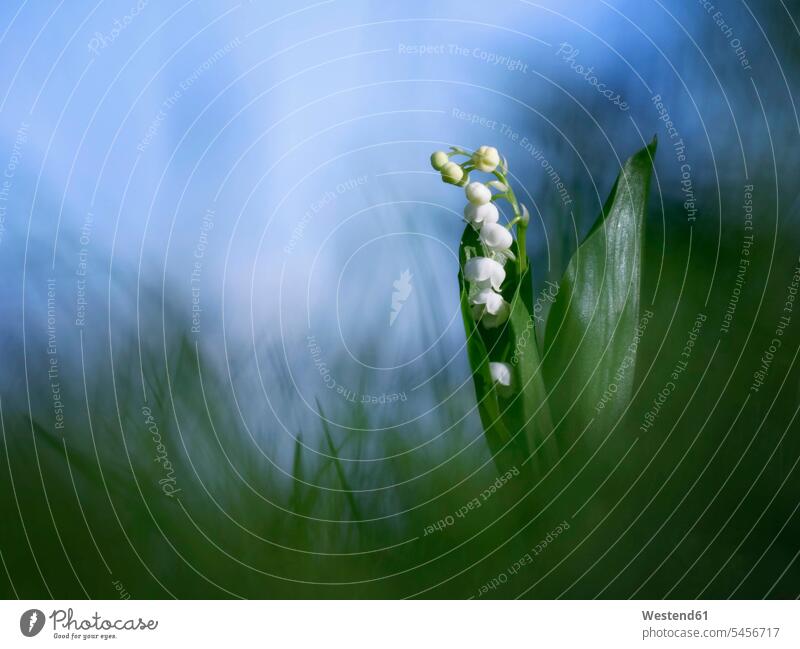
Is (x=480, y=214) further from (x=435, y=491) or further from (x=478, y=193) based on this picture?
(x=435, y=491)

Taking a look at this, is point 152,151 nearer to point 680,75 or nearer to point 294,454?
point 294,454

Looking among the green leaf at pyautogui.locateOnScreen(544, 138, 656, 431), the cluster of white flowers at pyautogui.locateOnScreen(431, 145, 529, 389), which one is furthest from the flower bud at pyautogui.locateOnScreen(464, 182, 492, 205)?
the green leaf at pyautogui.locateOnScreen(544, 138, 656, 431)

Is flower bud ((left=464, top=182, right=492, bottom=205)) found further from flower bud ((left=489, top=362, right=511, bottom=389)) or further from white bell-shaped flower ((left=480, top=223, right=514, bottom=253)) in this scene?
flower bud ((left=489, top=362, right=511, bottom=389))

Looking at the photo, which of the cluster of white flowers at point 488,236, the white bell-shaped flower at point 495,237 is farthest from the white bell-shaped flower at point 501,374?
the white bell-shaped flower at point 495,237

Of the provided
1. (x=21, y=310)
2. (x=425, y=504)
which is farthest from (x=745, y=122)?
(x=21, y=310)

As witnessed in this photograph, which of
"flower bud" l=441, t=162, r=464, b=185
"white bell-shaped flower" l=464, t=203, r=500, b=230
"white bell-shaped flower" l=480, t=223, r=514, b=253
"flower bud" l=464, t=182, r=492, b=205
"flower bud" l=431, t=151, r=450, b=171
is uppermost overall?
"flower bud" l=431, t=151, r=450, b=171

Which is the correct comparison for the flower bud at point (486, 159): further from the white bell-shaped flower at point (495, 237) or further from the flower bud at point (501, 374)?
the flower bud at point (501, 374)

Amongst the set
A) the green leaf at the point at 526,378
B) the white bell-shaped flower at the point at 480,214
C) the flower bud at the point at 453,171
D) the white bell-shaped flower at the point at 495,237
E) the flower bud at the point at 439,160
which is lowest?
the green leaf at the point at 526,378
